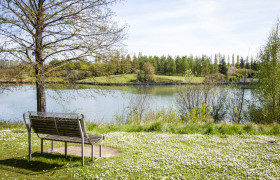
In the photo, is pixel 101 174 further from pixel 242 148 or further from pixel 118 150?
pixel 242 148

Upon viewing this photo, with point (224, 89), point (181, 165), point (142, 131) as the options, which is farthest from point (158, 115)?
point (181, 165)

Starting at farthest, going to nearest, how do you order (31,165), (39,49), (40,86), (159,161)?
(40,86) → (39,49) → (159,161) → (31,165)

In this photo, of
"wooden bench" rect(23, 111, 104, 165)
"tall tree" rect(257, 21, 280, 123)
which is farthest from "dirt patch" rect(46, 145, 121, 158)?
"tall tree" rect(257, 21, 280, 123)

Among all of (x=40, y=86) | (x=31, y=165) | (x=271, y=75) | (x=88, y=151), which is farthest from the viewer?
(x=271, y=75)

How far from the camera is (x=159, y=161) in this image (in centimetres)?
627

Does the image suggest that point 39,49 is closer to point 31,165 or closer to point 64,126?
point 64,126

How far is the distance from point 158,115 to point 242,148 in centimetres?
944

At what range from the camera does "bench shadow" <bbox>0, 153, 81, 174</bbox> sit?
5641 mm

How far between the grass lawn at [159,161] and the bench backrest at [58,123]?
2.71ft

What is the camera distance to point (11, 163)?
6.11 m

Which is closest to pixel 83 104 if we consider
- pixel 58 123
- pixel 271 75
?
pixel 271 75

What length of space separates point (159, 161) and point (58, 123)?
2.96 meters

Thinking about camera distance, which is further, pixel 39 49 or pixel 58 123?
pixel 39 49

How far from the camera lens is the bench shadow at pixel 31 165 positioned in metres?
5.64
